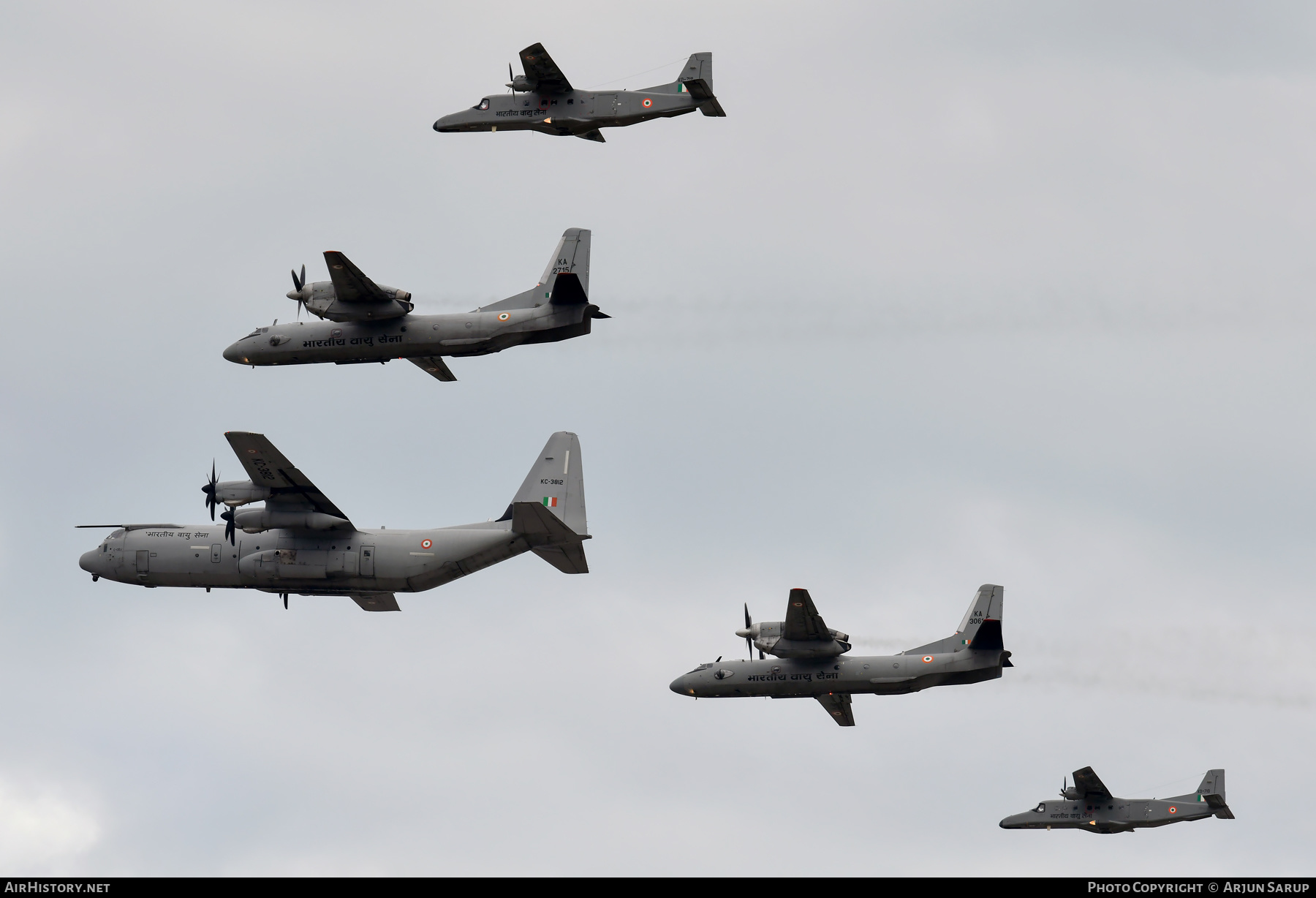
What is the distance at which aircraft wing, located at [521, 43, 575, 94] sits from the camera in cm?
5694

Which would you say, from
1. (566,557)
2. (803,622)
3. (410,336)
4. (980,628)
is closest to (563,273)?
(410,336)

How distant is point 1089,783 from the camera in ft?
251

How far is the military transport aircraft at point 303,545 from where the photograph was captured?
49.2 meters

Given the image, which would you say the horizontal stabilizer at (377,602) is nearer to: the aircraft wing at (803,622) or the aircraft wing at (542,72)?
the aircraft wing at (803,622)

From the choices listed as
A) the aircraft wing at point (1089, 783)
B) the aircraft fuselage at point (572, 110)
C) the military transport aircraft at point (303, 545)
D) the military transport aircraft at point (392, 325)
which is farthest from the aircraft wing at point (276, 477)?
the aircraft wing at point (1089, 783)

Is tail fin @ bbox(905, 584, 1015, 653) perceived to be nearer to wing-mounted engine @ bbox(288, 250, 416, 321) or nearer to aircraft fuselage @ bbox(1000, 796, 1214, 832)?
aircraft fuselage @ bbox(1000, 796, 1214, 832)

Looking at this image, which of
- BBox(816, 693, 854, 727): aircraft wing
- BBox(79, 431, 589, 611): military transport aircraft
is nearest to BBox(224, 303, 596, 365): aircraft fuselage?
BBox(79, 431, 589, 611): military transport aircraft

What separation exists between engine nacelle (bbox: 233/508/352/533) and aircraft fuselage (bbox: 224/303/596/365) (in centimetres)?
713

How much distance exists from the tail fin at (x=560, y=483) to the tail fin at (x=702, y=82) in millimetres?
14014

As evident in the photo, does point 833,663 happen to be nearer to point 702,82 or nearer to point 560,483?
point 560,483

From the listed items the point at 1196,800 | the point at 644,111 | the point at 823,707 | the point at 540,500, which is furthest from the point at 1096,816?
the point at 644,111

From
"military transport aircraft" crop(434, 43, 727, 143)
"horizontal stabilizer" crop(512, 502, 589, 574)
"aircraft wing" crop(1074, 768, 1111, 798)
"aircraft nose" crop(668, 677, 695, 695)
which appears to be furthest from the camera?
"aircraft wing" crop(1074, 768, 1111, 798)

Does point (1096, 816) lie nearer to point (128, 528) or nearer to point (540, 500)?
point (540, 500)

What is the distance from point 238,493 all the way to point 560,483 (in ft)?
36.9
